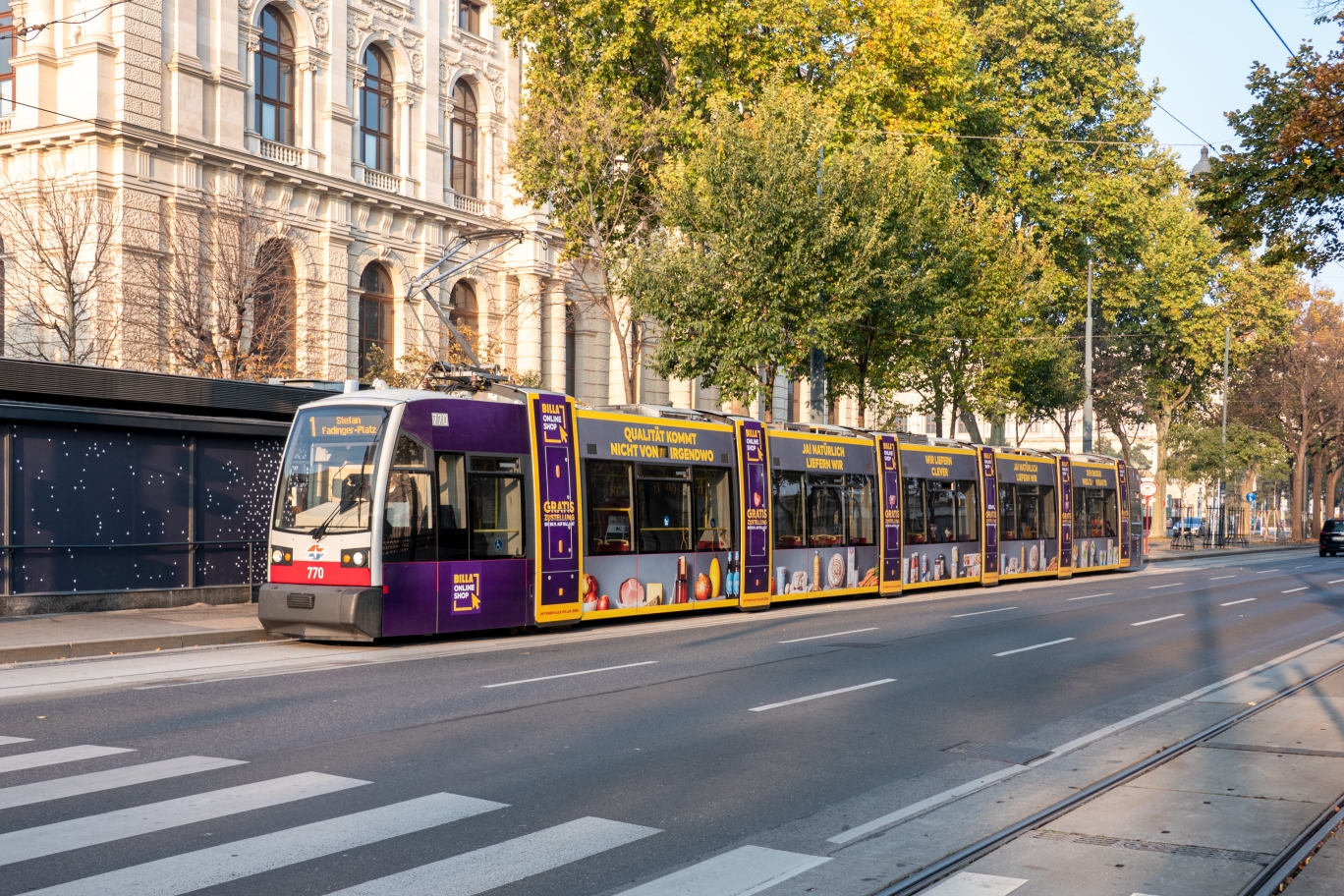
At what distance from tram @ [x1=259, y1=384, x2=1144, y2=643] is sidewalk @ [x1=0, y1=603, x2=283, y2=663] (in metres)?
0.92

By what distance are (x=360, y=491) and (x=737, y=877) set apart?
10.6 m

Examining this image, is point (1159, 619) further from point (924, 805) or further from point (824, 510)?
point (924, 805)

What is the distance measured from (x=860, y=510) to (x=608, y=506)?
804cm

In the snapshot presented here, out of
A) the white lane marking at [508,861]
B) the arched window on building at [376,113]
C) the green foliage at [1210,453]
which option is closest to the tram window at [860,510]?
the white lane marking at [508,861]

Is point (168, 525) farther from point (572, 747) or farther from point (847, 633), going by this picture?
point (572, 747)

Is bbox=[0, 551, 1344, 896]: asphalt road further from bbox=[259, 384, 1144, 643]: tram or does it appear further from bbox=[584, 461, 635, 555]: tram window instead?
bbox=[584, 461, 635, 555]: tram window

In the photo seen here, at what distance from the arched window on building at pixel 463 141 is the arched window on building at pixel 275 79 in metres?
6.38

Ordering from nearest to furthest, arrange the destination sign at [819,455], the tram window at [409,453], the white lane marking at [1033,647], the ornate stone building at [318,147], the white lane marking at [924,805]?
the white lane marking at [924,805]
the white lane marking at [1033,647]
the tram window at [409,453]
the destination sign at [819,455]
the ornate stone building at [318,147]

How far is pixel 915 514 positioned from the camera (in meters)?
27.7

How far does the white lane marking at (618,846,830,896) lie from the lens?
19.1ft

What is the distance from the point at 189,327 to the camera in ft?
93.8

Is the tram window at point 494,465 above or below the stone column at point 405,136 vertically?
below

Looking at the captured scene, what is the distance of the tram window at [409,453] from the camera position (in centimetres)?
1580

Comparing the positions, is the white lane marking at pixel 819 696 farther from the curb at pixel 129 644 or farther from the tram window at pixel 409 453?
the curb at pixel 129 644
